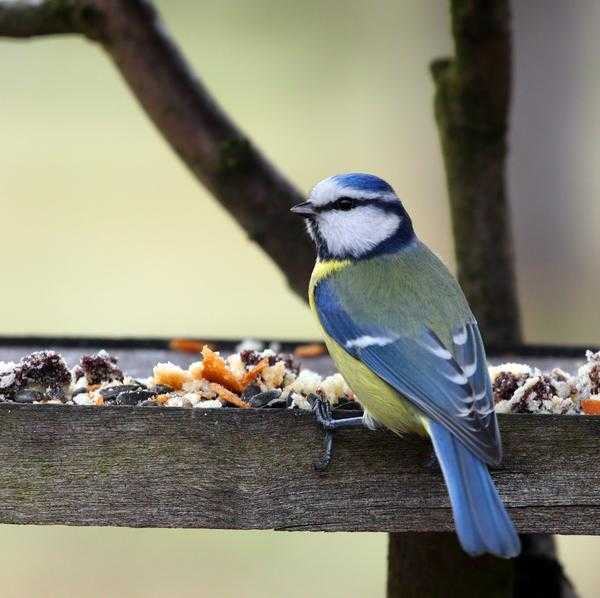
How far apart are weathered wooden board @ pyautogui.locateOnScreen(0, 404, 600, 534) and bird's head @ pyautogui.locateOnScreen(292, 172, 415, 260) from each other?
505 mm

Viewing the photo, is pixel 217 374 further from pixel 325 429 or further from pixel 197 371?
pixel 325 429

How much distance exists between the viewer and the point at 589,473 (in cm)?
227

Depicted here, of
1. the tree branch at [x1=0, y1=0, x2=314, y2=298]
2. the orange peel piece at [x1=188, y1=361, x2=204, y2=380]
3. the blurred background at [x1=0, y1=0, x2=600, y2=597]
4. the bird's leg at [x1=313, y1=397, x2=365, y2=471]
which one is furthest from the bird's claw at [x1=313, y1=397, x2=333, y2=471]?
the blurred background at [x1=0, y1=0, x2=600, y2=597]

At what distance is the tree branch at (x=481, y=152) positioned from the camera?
321cm

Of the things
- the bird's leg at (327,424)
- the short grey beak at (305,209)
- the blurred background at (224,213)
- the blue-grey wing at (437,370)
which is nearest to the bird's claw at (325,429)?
the bird's leg at (327,424)

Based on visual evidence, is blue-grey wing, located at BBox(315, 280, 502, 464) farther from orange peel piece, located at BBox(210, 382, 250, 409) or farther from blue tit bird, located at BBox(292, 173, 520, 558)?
orange peel piece, located at BBox(210, 382, 250, 409)

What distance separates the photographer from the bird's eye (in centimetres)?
265

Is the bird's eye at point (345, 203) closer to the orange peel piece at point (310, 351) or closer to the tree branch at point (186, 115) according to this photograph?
the tree branch at point (186, 115)

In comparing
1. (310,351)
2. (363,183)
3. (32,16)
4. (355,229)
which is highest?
(32,16)

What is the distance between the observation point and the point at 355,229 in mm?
2660

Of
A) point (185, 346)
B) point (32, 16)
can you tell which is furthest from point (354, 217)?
point (32, 16)

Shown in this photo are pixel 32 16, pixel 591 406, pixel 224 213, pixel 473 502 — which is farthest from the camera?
pixel 224 213

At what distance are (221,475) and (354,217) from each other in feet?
2.22

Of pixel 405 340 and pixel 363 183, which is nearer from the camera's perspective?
pixel 405 340
